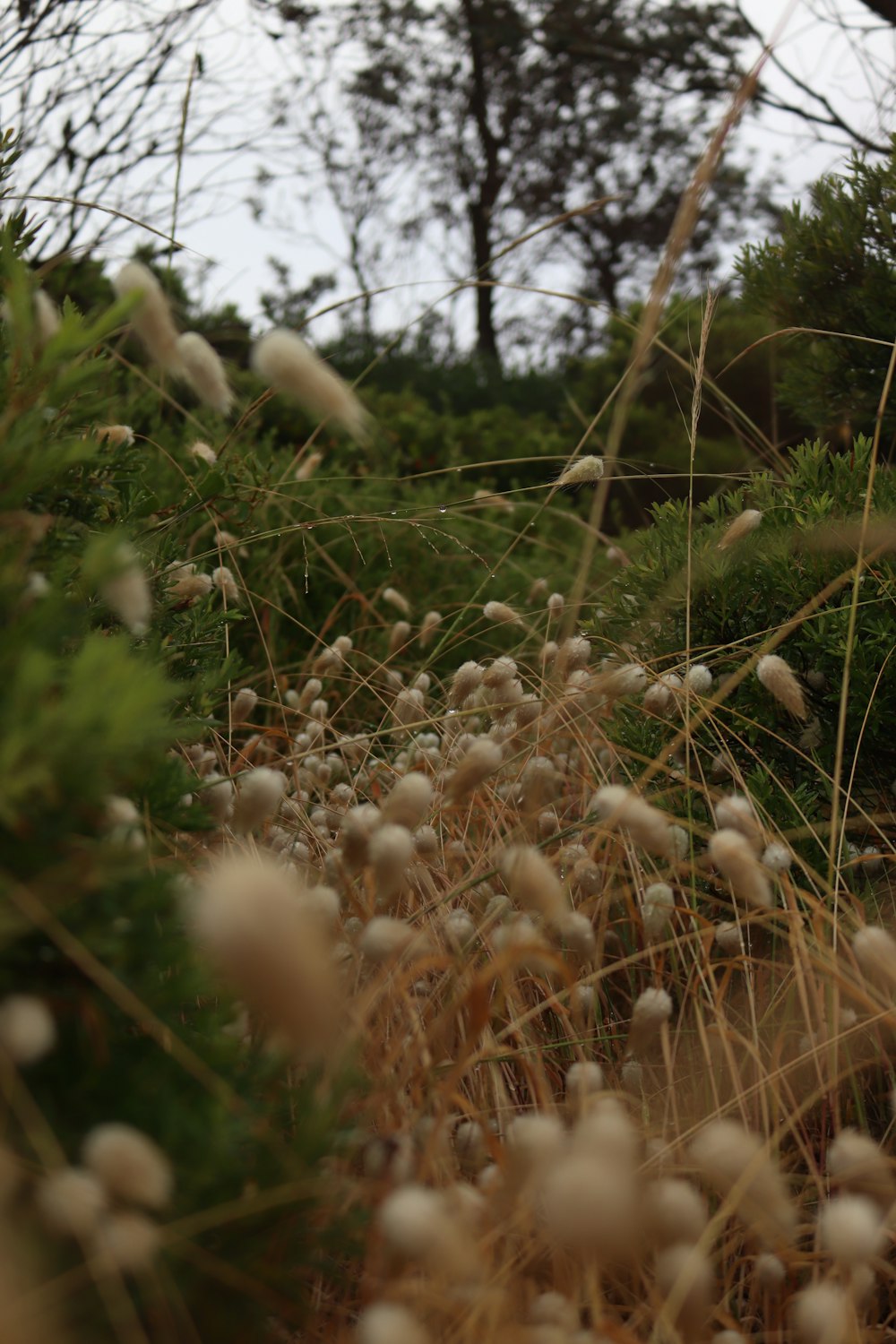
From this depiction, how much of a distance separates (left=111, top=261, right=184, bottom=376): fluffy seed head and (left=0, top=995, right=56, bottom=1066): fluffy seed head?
2.23ft

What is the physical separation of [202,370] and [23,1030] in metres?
0.76

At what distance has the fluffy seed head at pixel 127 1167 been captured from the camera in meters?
0.55

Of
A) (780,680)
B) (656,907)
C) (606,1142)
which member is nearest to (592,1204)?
(606,1142)

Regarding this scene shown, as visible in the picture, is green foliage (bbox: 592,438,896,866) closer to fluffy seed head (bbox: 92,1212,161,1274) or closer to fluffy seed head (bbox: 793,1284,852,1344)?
fluffy seed head (bbox: 793,1284,852,1344)

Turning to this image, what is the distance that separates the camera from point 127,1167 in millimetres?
552

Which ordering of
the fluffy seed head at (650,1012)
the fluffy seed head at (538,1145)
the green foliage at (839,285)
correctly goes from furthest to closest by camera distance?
the green foliage at (839,285) → the fluffy seed head at (650,1012) → the fluffy seed head at (538,1145)

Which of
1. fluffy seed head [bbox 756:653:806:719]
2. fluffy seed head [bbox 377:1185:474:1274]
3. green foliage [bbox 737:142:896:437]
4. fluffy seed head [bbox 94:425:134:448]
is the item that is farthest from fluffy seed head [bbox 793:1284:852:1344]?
green foliage [bbox 737:142:896:437]

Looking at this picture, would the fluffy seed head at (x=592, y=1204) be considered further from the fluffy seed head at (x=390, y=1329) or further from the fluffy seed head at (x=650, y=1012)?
the fluffy seed head at (x=650, y=1012)

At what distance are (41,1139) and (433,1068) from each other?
1.67ft

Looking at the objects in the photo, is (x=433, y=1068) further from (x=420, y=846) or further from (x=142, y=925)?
(x=142, y=925)

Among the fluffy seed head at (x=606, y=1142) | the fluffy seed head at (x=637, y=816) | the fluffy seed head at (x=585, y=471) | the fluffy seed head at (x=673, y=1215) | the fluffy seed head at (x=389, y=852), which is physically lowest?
the fluffy seed head at (x=673, y=1215)

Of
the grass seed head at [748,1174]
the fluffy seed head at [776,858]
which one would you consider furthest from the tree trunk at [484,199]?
the grass seed head at [748,1174]

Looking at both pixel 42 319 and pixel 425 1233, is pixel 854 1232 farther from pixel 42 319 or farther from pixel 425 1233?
pixel 42 319

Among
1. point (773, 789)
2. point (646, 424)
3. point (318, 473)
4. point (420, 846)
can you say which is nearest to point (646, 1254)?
point (420, 846)
